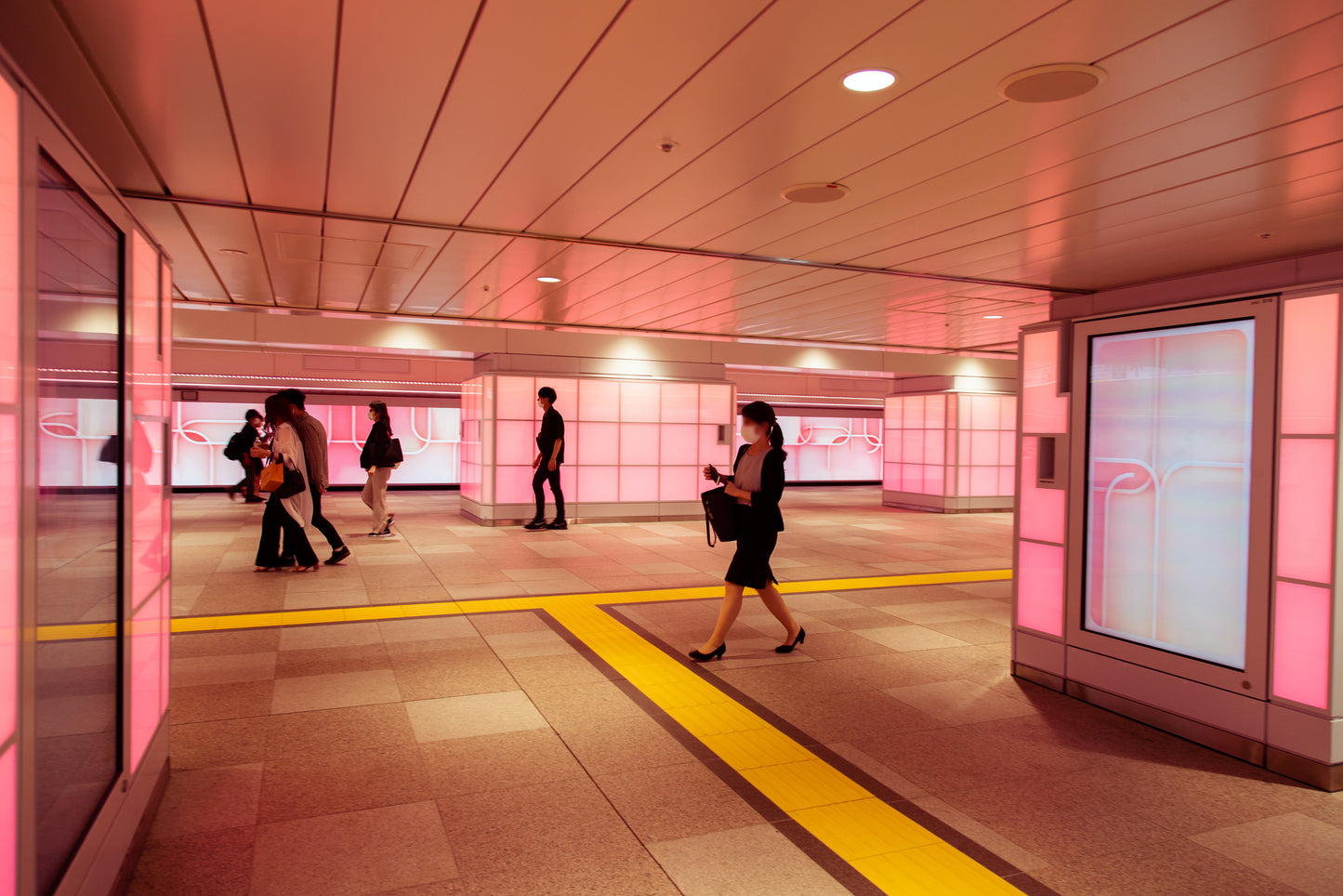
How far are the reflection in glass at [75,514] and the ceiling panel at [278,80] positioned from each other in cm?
85

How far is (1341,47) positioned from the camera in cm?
271

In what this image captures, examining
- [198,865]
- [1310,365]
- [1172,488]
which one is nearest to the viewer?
[198,865]

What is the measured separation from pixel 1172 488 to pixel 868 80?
328cm

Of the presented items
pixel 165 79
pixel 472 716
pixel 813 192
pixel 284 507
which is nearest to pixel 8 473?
pixel 165 79

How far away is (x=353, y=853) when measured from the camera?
125 inches

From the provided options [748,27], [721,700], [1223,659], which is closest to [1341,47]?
[748,27]

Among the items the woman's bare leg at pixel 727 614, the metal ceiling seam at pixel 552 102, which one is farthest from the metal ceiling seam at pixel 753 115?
the woman's bare leg at pixel 727 614

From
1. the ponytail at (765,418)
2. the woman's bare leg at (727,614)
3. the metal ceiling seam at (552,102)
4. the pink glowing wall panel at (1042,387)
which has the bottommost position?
the woman's bare leg at (727,614)

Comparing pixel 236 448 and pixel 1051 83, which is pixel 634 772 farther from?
pixel 236 448

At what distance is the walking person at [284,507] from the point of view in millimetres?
8438

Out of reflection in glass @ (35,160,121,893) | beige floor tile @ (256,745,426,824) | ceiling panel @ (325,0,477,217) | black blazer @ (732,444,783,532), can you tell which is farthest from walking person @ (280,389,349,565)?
reflection in glass @ (35,160,121,893)

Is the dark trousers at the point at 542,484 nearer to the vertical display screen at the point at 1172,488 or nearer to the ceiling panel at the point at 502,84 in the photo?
the ceiling panel at the point at 502,84

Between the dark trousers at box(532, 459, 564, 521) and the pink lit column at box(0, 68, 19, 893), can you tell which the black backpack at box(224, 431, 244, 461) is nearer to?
the dark trousers at box(532, 459, 564, 521)

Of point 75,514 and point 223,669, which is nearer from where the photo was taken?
point 75,514
